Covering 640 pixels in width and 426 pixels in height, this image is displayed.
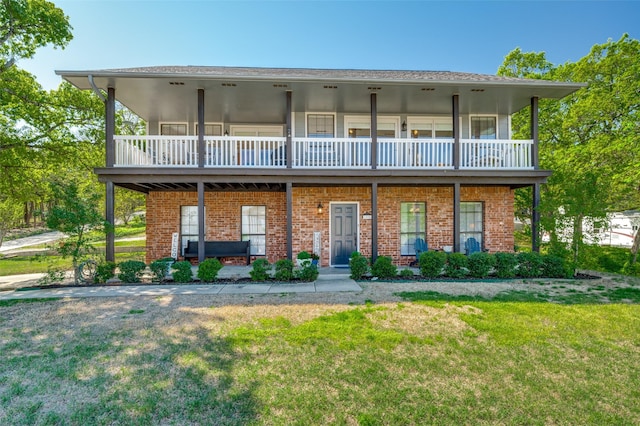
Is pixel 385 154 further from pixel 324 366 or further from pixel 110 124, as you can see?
pixel 110 124

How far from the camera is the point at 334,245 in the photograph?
10.8m

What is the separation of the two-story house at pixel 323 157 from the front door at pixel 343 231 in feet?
0.12

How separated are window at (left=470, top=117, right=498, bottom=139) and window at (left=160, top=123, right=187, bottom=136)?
1088 centimetres

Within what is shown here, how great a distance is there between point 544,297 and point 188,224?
10779 millimetres

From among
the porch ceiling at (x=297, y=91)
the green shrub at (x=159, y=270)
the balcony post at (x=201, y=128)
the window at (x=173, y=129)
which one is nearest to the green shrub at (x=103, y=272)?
the green shrub at (x=159, y=270)

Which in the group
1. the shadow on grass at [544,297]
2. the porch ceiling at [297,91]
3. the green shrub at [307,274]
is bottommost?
the shadow on grass at [544,297]

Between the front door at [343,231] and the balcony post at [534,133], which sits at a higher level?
the balcony post at [534,133]

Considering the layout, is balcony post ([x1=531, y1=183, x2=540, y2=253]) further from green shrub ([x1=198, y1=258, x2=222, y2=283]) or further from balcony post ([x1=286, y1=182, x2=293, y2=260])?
A: green shrub ([x1=198, y1=258, x2=222, y2=283])

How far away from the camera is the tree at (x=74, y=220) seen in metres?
7.27

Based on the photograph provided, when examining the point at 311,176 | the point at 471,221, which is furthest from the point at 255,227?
the point at 471,221

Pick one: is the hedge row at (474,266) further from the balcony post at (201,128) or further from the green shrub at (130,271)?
the green shrub at (130,271)

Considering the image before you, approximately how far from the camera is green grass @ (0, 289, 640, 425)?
280 cm

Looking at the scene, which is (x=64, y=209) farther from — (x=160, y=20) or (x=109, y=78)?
(x=160, y=20)

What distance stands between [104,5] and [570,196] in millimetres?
16428
